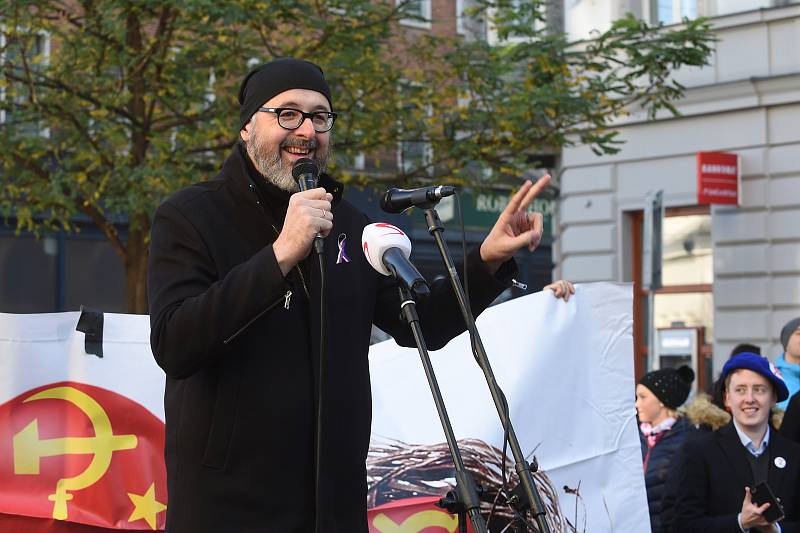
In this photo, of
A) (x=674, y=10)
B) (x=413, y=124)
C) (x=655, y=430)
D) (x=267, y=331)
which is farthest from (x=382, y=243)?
(x=674, y=10)

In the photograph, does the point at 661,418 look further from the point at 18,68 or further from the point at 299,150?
the point at 18,68

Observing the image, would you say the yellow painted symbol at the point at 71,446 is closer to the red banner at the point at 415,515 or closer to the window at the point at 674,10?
the red banner at the point at 415,515

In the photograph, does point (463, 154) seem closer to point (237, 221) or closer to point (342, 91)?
point (342, 91)

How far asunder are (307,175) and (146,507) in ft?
7.32

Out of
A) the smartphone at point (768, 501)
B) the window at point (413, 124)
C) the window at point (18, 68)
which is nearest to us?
the smartphone at point (768, 501)

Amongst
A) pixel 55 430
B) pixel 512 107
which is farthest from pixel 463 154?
pixel 55 430

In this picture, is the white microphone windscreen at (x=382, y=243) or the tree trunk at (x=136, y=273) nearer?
the white microphone windscreen at (x=382, y=243)

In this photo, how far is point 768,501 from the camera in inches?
226

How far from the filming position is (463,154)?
41.8ft

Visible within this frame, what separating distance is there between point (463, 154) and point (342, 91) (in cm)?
128

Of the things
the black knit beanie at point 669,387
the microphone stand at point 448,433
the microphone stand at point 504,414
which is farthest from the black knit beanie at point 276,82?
the black knit beanie at point 669,387

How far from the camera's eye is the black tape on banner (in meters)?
5.15

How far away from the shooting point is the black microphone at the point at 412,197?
11.1 ft

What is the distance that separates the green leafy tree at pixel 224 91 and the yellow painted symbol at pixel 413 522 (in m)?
5.93
